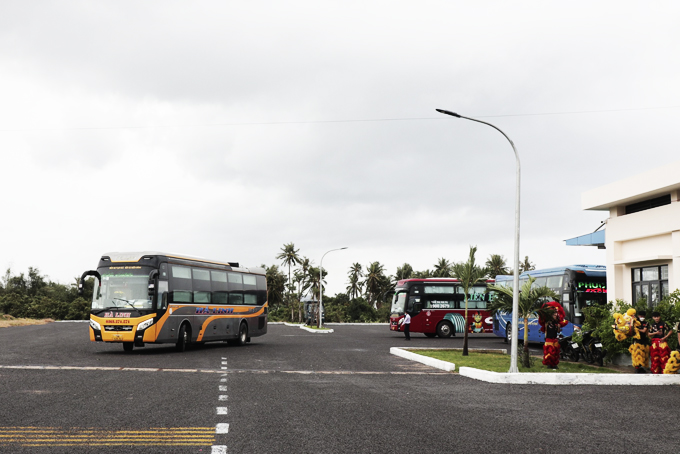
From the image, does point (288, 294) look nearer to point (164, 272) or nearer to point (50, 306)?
point (50, 306)

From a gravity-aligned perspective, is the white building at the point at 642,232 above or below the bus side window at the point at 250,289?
above

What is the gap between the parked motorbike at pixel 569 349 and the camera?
63.4 feet

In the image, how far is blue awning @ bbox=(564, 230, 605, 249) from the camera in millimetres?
26938

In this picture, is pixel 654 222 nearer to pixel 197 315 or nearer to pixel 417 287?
pixel 197 315

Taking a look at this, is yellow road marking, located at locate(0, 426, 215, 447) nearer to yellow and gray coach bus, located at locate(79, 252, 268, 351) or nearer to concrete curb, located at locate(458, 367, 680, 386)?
concrete curb, located at locate(458, 367, 680, 386)

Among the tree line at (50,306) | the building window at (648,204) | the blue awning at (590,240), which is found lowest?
the tree line at (50,306)

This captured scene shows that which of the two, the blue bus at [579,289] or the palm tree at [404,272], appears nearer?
the blue bus at [579,289]

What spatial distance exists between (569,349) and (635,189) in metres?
5.23

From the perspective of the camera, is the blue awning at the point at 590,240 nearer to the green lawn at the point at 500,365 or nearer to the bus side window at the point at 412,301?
the green lawn at the point at 500,365

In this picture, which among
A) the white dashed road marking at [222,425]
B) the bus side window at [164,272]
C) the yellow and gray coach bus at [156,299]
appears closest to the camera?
the white dashed road marking at [222,425]

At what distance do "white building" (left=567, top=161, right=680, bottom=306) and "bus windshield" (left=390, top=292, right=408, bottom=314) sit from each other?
53.3ft

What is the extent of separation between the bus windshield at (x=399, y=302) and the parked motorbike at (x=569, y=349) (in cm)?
1625

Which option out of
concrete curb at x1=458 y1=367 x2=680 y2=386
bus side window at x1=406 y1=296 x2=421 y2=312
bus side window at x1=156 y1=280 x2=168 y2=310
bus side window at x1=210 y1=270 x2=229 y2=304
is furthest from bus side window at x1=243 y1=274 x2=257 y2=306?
concrete curb at x1=458 y1=367 x2=680 y2=386

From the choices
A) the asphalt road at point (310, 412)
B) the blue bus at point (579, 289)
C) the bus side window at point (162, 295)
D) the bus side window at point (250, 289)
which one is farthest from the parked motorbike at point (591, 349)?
the bus side window at point (250, 289)
